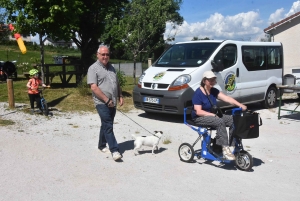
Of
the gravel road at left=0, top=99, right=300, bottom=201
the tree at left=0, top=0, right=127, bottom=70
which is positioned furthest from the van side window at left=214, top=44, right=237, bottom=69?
the tree at left=0, top=0, right=127, bottom=70

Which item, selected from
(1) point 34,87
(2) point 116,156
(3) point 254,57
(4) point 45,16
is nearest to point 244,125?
(2) point 116,156

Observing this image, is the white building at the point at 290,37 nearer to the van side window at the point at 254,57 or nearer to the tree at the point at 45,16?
the van side window at the point at 254,57

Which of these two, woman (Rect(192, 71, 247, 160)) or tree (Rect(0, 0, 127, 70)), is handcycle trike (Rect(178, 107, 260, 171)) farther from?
tree (Rect(0, 0, 127, 70))

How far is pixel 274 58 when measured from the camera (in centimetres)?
1245

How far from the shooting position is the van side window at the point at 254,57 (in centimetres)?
1117

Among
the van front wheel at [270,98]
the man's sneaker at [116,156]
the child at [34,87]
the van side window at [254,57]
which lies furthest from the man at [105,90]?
the van front wheel at [270,98]

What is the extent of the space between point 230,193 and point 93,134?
159 inches

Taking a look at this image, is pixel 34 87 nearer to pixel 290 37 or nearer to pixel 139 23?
pixel 139 23

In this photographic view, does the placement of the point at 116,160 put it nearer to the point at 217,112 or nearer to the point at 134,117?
the point at 217,112

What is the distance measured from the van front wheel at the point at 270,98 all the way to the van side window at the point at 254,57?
82cm

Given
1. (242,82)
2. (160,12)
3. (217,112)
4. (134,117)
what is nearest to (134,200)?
(217,112)

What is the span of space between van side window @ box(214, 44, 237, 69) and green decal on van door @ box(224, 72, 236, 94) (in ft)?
0.86

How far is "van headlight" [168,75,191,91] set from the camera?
938cm

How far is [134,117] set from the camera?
10.4 m
